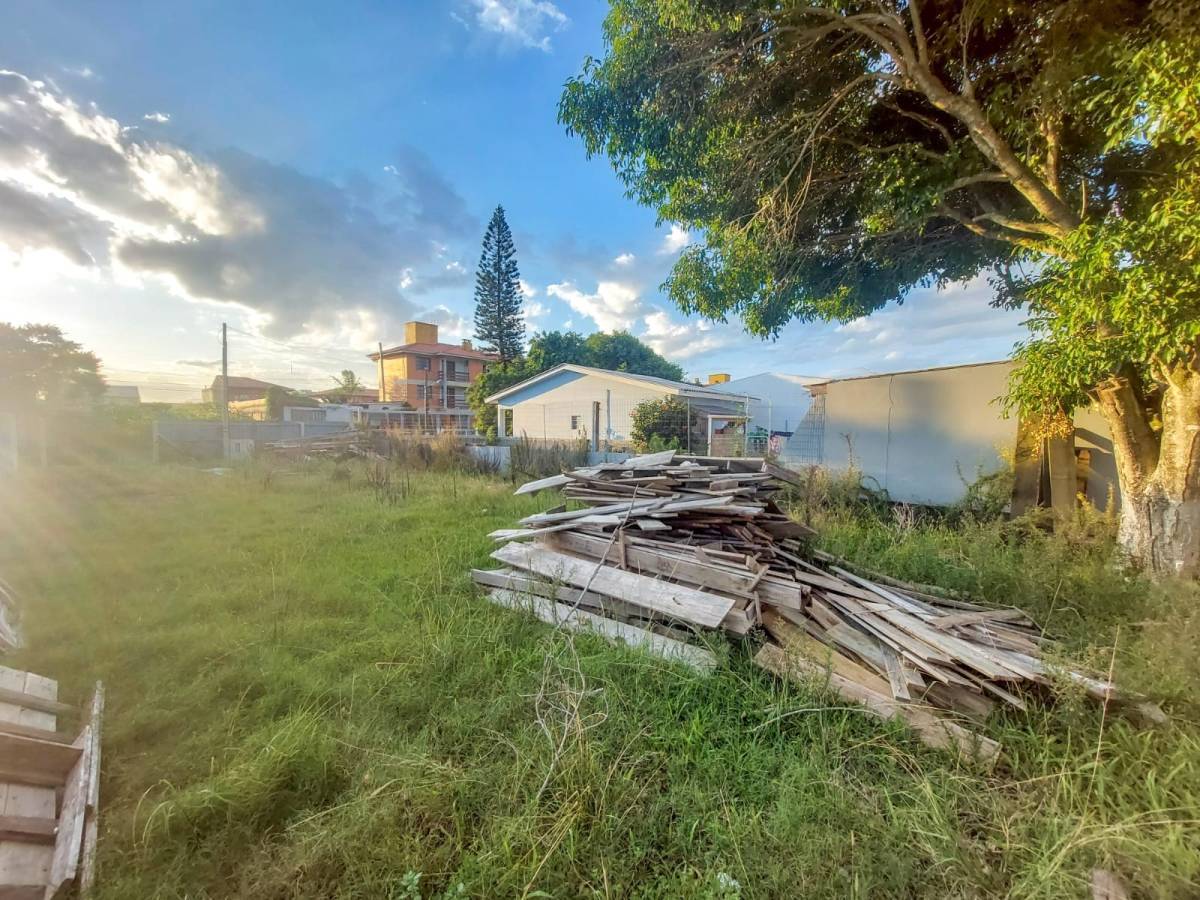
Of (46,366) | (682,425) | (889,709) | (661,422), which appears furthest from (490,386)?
(889,709)

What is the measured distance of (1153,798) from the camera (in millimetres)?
1566

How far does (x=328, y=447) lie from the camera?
1388 cm

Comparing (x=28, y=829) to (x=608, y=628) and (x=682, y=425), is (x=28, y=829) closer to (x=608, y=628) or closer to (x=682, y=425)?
(x=608, y=628)

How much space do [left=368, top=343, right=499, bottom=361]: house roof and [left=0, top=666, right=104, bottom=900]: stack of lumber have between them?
30.5m

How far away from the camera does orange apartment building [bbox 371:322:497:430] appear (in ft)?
104

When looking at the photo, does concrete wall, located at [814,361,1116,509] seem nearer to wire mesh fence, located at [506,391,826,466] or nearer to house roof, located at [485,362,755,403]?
wire mesh fence, located at [506,391,826,466]

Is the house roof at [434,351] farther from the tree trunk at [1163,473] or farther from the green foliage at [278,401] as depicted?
the tree trunk at [1163,473]

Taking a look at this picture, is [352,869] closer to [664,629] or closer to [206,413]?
[664,629]

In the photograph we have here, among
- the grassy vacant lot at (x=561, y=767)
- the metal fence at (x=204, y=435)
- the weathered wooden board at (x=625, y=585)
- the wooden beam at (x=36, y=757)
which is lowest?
the grassy vacant lot at (x=561, y=767)

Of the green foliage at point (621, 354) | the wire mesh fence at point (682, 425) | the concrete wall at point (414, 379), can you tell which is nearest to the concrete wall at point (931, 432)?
the wire mesh fence at point (682, 425)

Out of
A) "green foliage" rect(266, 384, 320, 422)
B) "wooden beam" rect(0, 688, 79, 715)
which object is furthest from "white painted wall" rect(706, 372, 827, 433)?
"green foliage" rect(266, 384, 320, 422)

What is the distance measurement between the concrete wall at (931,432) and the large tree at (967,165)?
114 centimetres

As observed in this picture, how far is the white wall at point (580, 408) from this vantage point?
53.8ft

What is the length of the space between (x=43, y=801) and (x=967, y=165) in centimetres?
759
